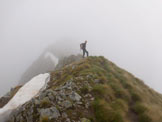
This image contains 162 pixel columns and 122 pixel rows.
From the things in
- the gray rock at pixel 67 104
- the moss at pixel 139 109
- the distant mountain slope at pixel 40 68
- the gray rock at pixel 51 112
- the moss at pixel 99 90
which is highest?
the distant mountain slope at pixel 40 68

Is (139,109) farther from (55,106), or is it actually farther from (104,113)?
(55,106)

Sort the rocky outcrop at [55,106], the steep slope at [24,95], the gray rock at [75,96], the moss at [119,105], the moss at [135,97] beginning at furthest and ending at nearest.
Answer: the steep slope at [24,95] < the moss at [135,97] < the gray rock at [75,96] < the moss at [119,105] < the rocky outcrop at [55,106]

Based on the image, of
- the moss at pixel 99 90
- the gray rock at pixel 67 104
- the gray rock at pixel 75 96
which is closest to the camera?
the gray rock at pixel 67 104

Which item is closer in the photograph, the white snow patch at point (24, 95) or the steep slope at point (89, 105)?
the steep slope at point (89, 105)

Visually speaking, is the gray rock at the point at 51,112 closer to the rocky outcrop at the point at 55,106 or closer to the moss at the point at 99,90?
the rocky outcrop at the point at 55,106

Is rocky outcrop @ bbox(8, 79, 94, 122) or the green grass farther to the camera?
rocky outcrop @ bbox(8, 79, 94, 122)

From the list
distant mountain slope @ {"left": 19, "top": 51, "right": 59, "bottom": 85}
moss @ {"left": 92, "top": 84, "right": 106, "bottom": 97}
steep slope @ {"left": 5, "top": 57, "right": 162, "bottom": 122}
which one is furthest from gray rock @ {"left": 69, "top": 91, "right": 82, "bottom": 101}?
distant mountain slope @ {"left": 19, "top": 51, "right": 59, "bottom": 85}

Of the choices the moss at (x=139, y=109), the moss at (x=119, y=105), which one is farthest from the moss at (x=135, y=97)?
the moss at (x=119, y=105)

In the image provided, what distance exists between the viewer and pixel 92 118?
34.7 ft

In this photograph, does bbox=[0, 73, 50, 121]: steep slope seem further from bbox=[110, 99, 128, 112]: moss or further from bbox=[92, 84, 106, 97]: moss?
bbox=[110, 99, 128, 112]: moss

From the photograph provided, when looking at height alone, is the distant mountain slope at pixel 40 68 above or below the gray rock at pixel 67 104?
above

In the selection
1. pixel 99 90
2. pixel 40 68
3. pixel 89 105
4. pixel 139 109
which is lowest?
pixel 139 109

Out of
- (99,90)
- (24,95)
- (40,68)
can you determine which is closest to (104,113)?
(99,90)

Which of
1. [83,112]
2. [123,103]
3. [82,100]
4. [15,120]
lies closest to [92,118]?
[83,112]
